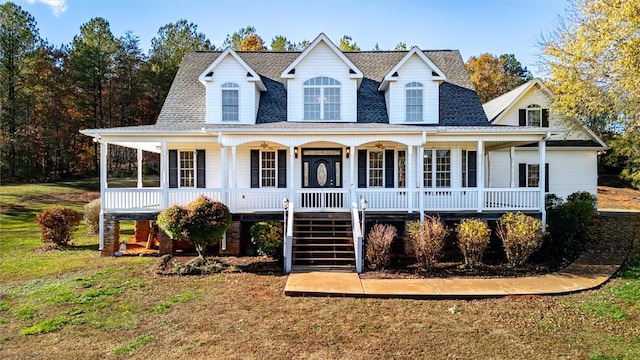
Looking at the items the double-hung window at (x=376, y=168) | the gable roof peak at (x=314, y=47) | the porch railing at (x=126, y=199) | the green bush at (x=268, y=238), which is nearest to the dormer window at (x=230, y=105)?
the gable roof peak at (x=314, y=47)

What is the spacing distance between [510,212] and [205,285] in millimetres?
9825

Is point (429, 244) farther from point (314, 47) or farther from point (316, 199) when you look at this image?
point (314, 47)

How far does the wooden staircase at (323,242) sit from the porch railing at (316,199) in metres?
0.44

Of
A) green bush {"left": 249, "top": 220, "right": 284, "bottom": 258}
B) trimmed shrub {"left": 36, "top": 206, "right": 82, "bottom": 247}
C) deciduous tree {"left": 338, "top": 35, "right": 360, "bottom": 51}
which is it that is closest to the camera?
green bush {"left": 249, "top": 220, "right": 284, "bottom": 258}

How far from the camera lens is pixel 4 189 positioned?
1033 inches

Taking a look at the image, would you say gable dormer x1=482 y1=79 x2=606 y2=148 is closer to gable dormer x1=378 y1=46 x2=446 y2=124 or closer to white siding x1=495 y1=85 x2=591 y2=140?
white siding x1=495 y1=85 x2=591 y2=140

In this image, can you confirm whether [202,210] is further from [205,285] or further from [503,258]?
[503,258]

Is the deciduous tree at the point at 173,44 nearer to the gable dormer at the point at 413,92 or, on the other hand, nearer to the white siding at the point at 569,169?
the gable dormer at the point at 413,92

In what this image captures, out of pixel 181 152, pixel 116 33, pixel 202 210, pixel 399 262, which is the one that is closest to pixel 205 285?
pixel 202 210

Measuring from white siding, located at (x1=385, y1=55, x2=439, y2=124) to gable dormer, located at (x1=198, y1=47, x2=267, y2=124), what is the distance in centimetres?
545

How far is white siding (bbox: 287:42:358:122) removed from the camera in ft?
48.8

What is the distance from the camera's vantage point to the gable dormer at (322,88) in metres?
14.9

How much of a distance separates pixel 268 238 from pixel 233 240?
1.80m

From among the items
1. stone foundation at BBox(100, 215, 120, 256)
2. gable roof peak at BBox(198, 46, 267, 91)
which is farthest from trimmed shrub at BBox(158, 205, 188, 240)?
gable roof peak at BBox(198, 46, 267, 91)
